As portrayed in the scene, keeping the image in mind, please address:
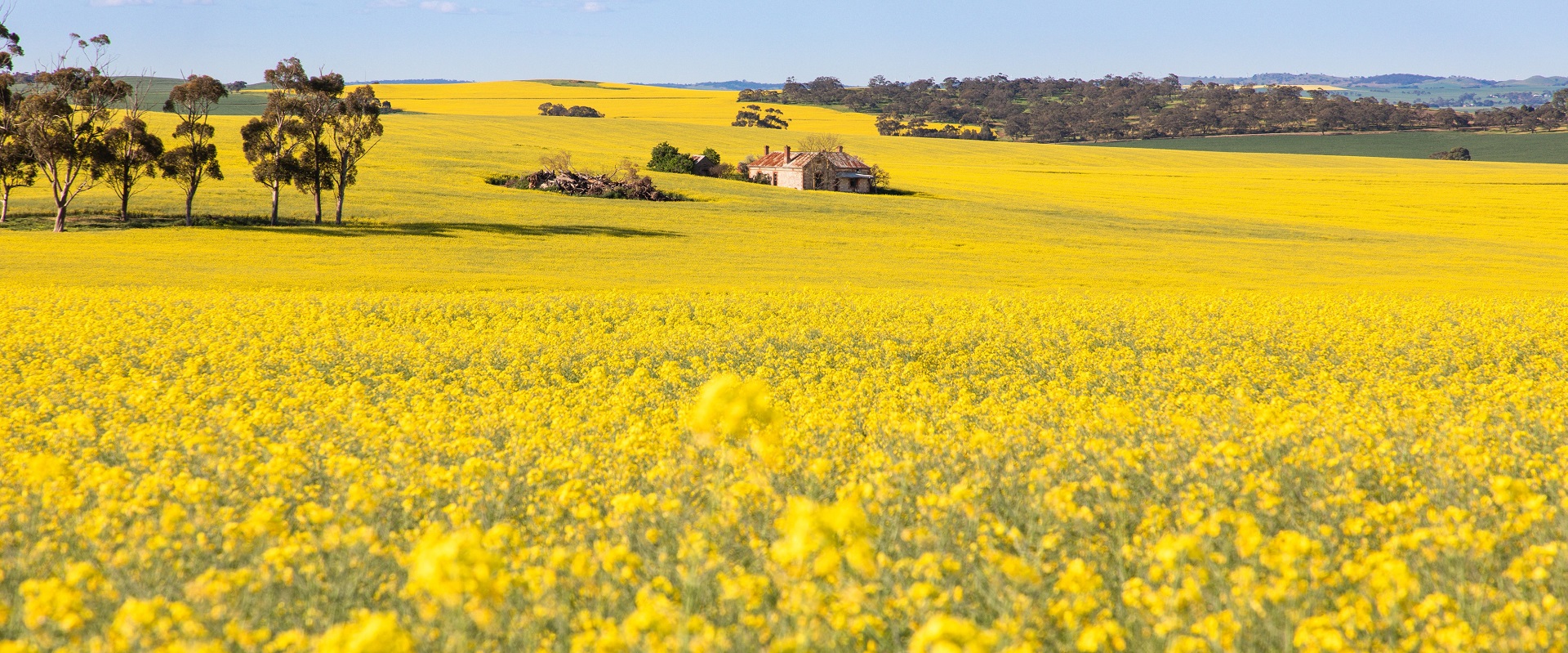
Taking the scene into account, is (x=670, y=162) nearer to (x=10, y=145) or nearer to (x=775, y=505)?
(x=10, y=145)

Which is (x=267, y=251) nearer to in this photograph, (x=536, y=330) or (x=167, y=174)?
(x=167, y=174)

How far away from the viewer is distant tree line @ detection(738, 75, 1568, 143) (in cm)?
12769

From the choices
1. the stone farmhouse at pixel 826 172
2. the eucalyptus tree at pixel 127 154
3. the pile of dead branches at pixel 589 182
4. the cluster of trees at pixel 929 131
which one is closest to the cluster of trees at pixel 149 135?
the eucalyptus tree at pixel 127 154

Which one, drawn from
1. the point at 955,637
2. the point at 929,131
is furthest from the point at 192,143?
the point at 929,131

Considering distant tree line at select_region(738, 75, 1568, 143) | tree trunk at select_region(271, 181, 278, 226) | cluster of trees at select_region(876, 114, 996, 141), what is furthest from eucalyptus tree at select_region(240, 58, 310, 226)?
distant tree line at select_region(738, 75, 1568, 143)

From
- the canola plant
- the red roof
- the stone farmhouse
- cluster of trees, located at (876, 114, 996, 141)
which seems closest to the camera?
the canola plant

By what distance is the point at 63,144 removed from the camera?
3616 centimetres

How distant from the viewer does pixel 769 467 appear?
18.8ft

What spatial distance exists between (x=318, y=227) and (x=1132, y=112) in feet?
430

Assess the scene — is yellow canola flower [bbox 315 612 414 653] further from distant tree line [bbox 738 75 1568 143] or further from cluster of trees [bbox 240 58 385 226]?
distant tree line [bbox 738 75 1568 143]

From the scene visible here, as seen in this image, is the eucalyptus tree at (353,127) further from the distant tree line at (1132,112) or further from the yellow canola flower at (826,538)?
the distant tree line at (1132,112)

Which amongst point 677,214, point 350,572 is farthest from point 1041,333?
point 677,214

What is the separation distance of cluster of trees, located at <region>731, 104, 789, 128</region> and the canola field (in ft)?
335

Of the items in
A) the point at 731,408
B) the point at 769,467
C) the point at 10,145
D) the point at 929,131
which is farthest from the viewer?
the point at 929,131
